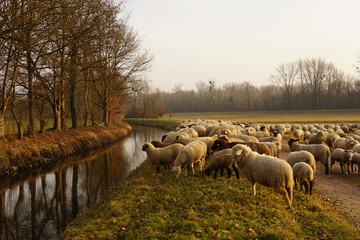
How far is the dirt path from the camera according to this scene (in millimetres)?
8008

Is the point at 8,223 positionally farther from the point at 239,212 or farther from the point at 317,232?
the point at 317,232

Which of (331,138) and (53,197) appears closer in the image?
(53,197)

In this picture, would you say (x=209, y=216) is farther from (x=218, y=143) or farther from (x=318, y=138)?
(x=318, y=138)

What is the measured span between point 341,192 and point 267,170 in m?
3.82

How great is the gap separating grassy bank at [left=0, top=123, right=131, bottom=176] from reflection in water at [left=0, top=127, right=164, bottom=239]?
58.5 inches

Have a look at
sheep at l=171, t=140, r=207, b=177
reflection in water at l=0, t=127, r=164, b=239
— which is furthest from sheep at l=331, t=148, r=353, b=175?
reflection in water at l=0, t=127, r=164, b=239

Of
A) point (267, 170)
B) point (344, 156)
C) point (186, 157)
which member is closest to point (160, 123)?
point (186, 157)

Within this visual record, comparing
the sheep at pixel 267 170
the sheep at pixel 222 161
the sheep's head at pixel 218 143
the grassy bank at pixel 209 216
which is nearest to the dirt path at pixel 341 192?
the grassy bank at pixel 209 216

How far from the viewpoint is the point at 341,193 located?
976cm

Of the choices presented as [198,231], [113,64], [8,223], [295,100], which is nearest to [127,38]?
[113,64]

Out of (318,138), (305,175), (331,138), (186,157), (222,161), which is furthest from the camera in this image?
(318,138)

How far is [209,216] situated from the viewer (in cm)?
715

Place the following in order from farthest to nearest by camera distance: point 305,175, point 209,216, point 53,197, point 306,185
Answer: point 53,197 < point 306,185 < point 305,175 < point 209,216

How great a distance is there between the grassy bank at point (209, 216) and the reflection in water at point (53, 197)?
1.29 meters
